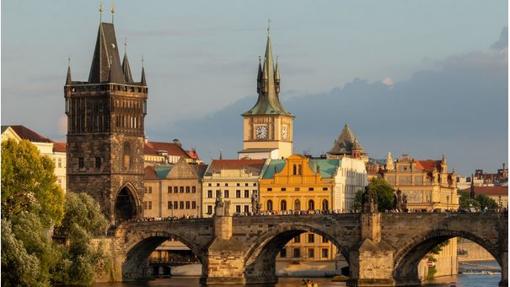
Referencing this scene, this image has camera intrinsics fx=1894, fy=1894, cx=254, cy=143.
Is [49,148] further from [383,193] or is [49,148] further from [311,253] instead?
[383,193]

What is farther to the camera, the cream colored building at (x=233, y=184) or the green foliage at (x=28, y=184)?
the cream colored building at (x=233, y=184)

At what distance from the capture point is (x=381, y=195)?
15450 cm

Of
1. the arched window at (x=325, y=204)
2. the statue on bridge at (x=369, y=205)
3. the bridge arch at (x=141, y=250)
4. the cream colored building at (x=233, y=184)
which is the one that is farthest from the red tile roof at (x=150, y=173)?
the statue on bridge at (x=369, y=205)

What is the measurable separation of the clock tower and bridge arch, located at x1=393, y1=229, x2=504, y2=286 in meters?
53.9

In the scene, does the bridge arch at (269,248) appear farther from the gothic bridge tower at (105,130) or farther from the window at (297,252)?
the window at (297,252)

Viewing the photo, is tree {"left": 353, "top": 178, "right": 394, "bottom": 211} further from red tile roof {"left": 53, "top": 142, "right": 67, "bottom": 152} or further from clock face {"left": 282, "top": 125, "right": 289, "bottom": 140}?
red tile roof {"left": 53, "top": 142, "right": 67, "bottom": 152}

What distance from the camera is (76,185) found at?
449ft

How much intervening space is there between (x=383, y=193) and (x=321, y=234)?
34.8 meters

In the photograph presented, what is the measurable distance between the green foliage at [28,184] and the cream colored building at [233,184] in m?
46.0

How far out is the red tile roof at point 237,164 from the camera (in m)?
160

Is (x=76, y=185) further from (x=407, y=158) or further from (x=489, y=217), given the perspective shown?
(x=407, y=158)

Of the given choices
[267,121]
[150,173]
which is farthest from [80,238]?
[267,121]

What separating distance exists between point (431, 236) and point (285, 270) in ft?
86.7

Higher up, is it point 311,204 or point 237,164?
point 237,164
